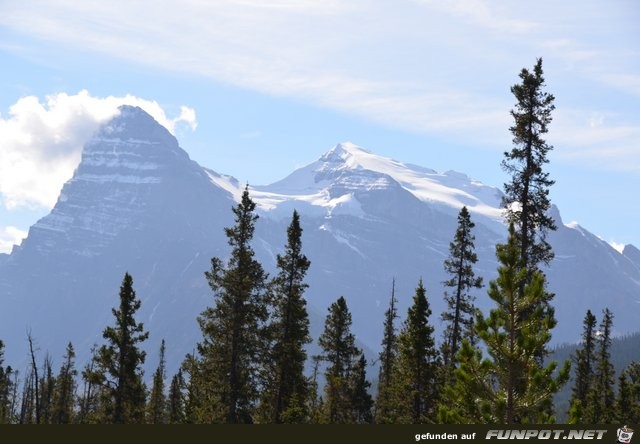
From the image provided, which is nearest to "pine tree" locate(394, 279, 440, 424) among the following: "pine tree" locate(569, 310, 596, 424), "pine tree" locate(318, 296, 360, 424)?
"pine tree" locate(318, 296, 360, 424)

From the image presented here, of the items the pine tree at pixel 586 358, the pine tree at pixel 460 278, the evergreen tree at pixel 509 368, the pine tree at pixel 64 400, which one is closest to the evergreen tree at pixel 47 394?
the pine tree at pixel 64 400

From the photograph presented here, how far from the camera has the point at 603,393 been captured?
69.9 metres

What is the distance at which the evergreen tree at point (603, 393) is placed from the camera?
198ft

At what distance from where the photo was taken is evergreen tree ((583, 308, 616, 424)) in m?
60.4

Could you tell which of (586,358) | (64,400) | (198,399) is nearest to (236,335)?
(198,399)

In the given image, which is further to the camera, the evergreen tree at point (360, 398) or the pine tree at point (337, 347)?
the evergreen tree at point (360, 398)

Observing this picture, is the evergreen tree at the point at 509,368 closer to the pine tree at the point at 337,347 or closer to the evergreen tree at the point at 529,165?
the evergreen tree at the point at 529,165

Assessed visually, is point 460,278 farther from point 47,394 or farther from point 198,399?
point 47,394

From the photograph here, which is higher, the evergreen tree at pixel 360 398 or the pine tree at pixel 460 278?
the pine tree at pixel 460 278

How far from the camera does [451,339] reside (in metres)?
48.6

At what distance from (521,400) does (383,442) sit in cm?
864

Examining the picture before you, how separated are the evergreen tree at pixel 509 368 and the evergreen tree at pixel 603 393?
35.9 m

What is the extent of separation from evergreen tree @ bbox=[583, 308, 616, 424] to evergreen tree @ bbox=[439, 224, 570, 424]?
118ft

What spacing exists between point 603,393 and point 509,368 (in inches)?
1914
